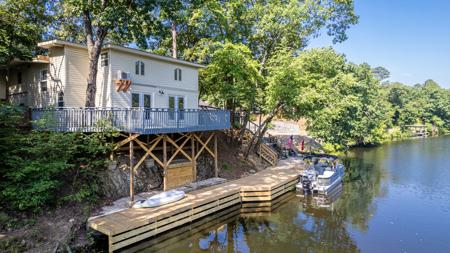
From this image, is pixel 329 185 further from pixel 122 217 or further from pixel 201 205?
pixel 122 217

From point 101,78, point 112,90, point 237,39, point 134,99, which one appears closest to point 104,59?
point 101,78

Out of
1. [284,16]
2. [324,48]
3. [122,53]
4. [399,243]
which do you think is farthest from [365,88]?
[122,53]

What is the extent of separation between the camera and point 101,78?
45.4 ft

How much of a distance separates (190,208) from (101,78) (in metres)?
7.58

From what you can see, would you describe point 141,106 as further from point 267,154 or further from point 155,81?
point 267,154

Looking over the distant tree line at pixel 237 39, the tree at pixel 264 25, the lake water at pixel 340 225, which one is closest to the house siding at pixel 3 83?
the distant tree line at pixel 237 39

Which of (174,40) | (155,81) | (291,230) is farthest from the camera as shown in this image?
(174,40)

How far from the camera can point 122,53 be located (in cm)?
1384

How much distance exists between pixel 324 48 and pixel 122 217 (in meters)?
16.9

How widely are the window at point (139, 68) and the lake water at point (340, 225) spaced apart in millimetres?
7854

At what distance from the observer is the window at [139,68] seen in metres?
14.3

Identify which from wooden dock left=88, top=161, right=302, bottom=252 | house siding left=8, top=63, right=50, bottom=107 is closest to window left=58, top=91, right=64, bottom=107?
house siding left=8, top=63, right=50, bottom=107

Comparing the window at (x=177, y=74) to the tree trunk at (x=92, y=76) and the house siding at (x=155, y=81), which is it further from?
the tree trunk at (x=92, y=76)

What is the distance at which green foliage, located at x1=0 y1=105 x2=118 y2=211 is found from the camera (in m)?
9.31
